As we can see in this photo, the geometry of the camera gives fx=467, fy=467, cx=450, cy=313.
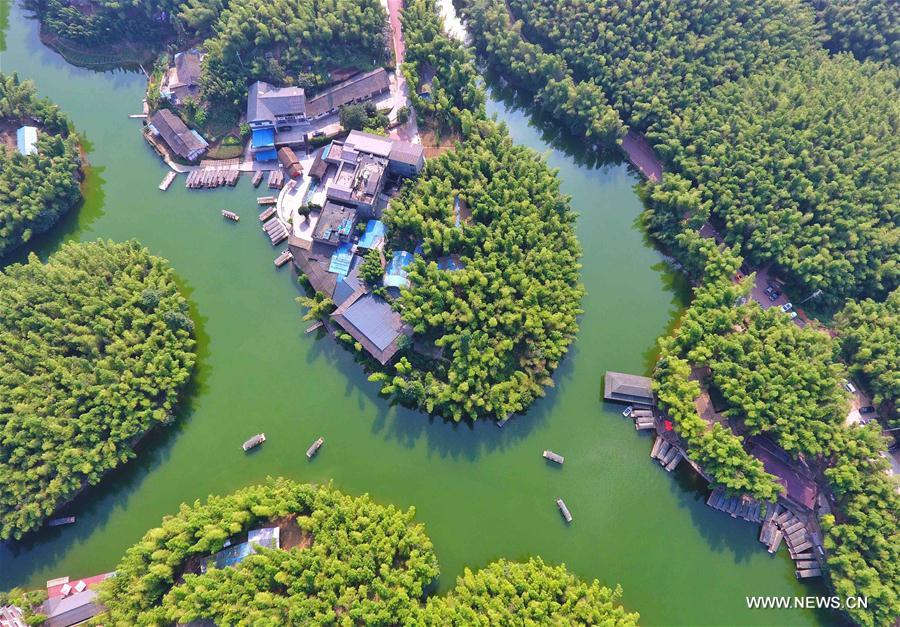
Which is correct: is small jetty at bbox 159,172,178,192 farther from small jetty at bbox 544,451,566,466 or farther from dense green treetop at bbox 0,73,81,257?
small jetty at bbox 544,451,566,466

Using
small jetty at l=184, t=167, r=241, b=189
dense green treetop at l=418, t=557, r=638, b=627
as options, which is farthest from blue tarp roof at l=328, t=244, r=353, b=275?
dense green treetop at l=418, t=557, r=638, b=627

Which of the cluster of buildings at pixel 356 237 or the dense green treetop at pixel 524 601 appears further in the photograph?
the cluster of buildings at pixel 356 237

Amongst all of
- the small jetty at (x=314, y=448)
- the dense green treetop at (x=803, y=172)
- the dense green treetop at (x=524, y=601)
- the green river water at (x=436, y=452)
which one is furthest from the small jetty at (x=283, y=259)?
the dense green treetop at (x=803, y=172)

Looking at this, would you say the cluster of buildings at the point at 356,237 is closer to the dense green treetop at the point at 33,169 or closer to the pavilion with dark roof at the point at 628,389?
the pavilion with dark roof at the point at 628,389

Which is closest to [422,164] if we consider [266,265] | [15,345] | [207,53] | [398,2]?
[266,265]

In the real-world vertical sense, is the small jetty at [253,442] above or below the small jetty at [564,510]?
below

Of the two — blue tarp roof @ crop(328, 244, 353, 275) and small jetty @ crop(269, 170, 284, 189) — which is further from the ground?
small jetty @ crop(269, 170, 284, 189)

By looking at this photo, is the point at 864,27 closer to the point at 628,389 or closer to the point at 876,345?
the point at 876,345
